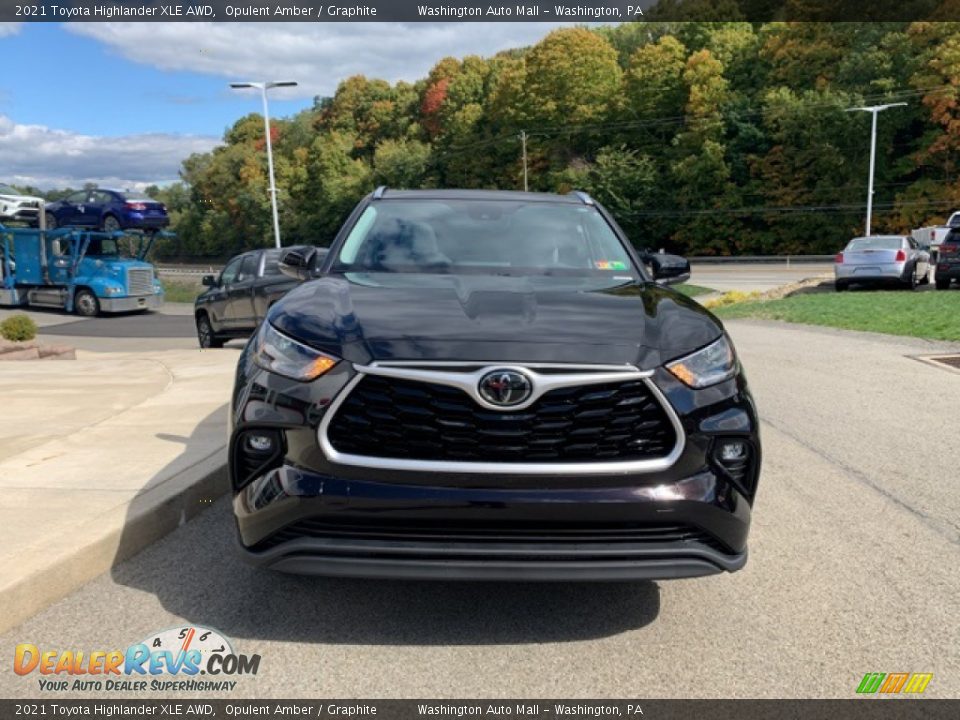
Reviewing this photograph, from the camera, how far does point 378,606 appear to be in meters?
3.31

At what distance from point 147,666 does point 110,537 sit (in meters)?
1.03

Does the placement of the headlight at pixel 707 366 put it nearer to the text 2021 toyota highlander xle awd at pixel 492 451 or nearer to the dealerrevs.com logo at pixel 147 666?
the text 2021 toyota highlander xle awd at pixel 492 451

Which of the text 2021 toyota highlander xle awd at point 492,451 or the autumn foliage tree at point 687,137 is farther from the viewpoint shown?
the autumn foliage tree at point 687,137

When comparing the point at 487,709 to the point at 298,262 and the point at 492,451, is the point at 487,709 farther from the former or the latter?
the point at 298,262

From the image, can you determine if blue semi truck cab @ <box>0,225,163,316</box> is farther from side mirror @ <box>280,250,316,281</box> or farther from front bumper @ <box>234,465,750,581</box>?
front bumper @ <box>234,465,750,581</box>

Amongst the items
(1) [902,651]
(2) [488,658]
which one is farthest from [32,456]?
(1) [902,651]

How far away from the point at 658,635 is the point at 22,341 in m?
16.6

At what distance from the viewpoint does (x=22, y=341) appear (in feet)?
54.0

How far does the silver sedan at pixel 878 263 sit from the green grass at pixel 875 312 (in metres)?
2.27

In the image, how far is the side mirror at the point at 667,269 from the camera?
4770mm

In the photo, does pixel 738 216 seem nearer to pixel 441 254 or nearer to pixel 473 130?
pixel 473 130

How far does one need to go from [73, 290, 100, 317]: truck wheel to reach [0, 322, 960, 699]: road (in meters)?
27.7

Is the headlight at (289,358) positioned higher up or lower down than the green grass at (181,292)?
higher up

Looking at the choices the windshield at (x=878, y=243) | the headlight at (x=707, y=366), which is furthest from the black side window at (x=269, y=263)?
the windshield at (x=878, y=243)
